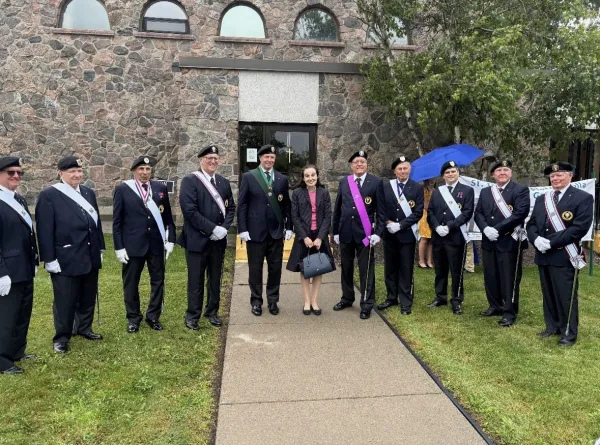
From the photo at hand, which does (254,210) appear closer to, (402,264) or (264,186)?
(264,186)

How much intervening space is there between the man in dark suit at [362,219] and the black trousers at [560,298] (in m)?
1.82

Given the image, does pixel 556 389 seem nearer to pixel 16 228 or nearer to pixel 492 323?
pixel 492 323

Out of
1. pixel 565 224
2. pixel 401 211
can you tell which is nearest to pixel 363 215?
pixel 401 211

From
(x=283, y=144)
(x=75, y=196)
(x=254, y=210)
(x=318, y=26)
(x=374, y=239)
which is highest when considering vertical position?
(x=318, y=26)

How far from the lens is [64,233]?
455cm

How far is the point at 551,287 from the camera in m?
5.06

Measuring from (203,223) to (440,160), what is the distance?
14.4ft

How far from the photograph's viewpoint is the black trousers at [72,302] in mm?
4574

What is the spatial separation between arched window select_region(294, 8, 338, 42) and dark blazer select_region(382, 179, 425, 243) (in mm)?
7257

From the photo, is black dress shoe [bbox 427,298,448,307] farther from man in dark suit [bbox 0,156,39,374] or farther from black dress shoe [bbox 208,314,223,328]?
man in dark suit [bbox 0,156,39,374]

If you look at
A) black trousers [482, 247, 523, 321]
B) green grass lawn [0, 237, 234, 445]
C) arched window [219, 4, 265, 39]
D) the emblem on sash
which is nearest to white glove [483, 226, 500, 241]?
black trousers [482, 247, 523, 321]


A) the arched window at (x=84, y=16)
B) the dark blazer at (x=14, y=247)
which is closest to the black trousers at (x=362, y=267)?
the dark blazer at (x=14, y=247)

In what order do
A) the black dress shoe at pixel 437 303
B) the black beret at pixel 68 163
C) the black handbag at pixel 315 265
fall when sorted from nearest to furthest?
the black beret at pixel 68 163, the black handbag at pixel 315 265, the black dress shoe at pixel 437 303

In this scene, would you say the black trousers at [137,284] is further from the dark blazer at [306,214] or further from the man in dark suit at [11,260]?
the dark blazer at [306,214]
